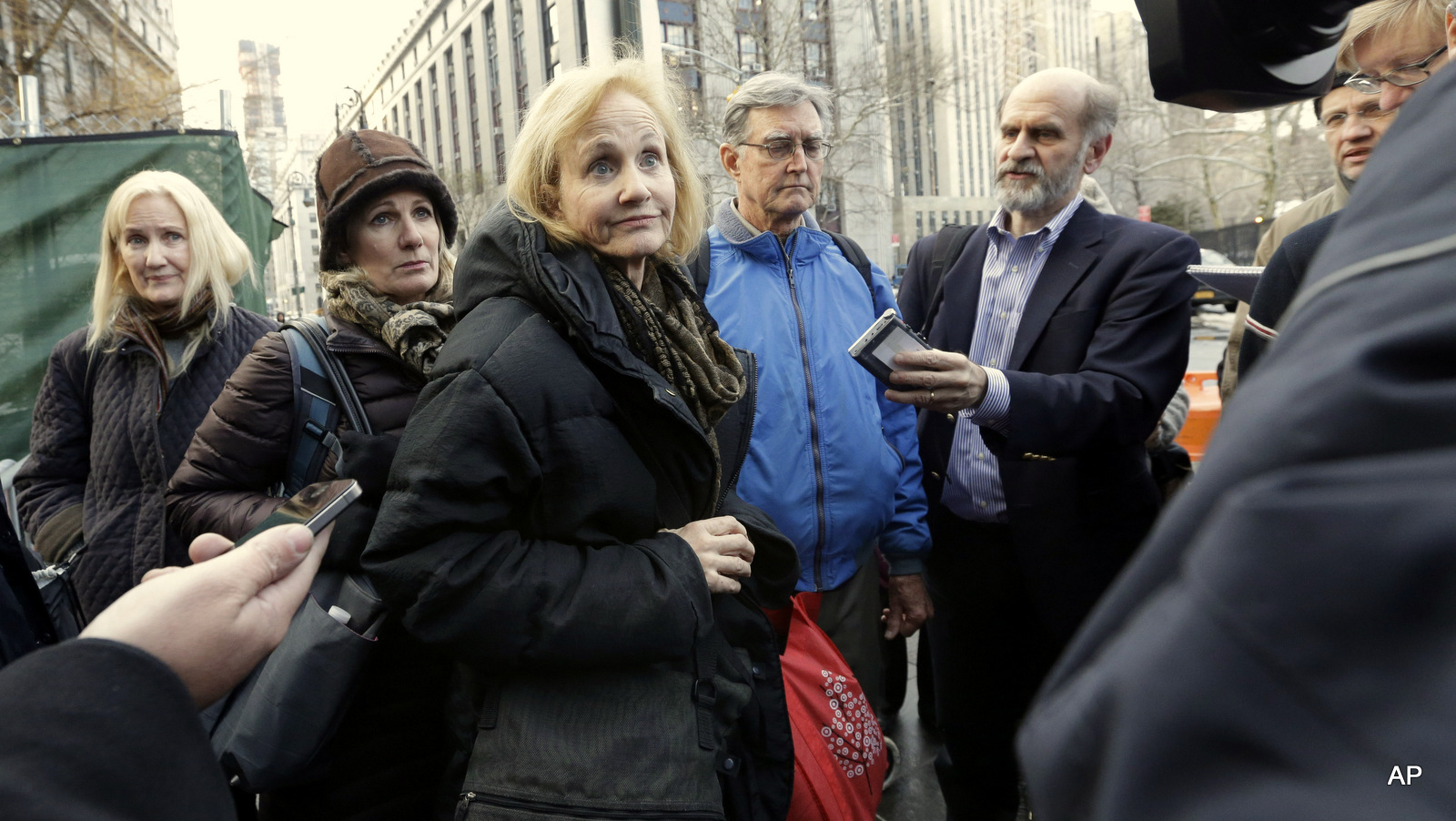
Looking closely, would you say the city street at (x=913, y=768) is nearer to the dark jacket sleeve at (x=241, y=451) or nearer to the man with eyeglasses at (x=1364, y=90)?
the man with eyeglasses at (x=1364, y=90)

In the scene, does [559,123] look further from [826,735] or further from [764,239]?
[826,735]

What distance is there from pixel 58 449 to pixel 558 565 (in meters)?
2.39

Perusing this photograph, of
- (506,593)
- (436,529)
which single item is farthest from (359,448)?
(506,593)

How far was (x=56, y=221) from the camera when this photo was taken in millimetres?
4289

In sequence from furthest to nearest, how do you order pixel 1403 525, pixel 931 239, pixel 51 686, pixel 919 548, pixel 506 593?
pixel 931 239
pixel 919 548
pixel 506 593
pixel 51 686
pixel 1403 525

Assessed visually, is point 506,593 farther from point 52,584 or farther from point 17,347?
point 17,347

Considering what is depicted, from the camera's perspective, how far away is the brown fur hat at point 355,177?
228 cm

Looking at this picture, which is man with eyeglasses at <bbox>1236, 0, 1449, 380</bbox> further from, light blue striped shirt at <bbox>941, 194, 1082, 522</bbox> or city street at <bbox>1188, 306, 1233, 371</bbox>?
city street at <bbox>1188, 306, 1233, 371</bbox>

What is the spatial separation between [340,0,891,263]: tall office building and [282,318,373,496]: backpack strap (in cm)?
104

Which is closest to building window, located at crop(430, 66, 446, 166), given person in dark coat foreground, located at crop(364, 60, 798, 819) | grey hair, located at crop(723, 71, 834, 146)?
grey hair, located at crop(723, 71, 834, 146)

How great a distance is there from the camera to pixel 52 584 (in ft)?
8.36

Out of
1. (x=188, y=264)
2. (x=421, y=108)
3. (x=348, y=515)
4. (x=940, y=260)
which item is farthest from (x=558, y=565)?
(x=421, y=108)

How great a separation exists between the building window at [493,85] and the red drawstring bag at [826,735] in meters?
52.5

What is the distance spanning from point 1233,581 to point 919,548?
2.34 m
